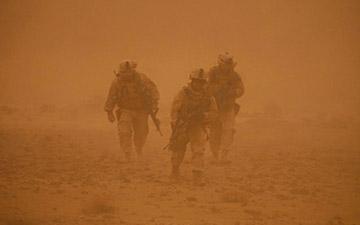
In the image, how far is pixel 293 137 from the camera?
69.6 feet

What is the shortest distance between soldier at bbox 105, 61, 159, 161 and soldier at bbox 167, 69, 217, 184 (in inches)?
82.9

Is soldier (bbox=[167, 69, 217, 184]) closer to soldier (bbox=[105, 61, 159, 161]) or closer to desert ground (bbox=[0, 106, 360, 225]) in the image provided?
desert ground (bbox=[0, 106, 360, 225])

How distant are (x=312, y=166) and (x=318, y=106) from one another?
79.0 feet

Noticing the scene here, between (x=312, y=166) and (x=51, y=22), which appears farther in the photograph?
(x=51, y=22)

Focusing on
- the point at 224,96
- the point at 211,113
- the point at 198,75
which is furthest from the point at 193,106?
the point at 224,96

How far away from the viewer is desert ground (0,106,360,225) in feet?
30.5

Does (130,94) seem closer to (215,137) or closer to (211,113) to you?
(215,137)

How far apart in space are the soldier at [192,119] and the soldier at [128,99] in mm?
2106

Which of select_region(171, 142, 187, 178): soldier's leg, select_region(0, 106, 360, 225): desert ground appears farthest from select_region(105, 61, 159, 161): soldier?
select_region(171, 142, 187, 178): soldier's leg

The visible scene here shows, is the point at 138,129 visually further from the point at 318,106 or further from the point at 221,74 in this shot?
the point at 318,106

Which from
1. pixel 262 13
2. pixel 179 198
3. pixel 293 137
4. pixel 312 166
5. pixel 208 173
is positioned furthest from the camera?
pixel 262 13

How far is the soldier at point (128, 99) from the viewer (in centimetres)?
1391

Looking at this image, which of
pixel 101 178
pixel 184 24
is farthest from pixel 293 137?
pixel 184 24

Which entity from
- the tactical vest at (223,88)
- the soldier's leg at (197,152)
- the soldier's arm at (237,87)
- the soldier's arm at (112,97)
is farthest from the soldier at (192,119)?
the soldier's arm at (237,87)
